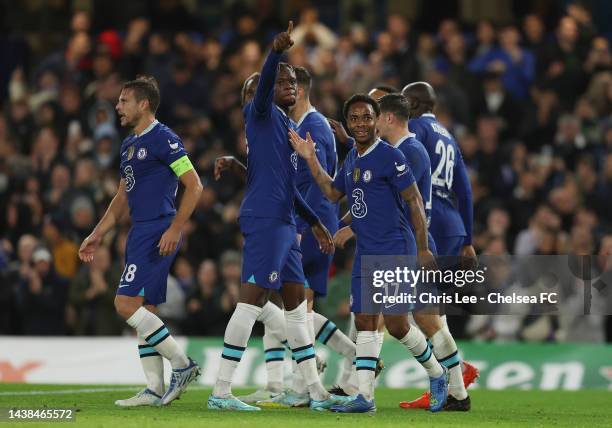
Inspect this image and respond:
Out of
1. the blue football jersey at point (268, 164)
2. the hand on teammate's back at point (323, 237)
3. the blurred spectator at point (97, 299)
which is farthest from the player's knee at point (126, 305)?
the blurred spectator at point (97, 299)

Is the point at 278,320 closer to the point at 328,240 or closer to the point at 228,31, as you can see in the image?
the point at 328,240

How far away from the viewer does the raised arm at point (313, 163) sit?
10.5 m

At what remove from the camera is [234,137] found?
1989cm

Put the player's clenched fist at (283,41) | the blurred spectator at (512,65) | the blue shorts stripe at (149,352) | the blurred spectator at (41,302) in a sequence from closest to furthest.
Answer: the player's clenched fist at (283,41)
the blue shorts stripe at (149,352)
the blurred spectator at (41,302)
the blurred spectator at (512,65)

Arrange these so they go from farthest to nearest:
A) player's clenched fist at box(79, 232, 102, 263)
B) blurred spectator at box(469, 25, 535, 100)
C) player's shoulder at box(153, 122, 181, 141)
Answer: blurred spectator at box(469, 25, 535, 100), player's clenched fist at box(79, 232, 102, 263), player's shoulder at box(153, 122, 181, 141)

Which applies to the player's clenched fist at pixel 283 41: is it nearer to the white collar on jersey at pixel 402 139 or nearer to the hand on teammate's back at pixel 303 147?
the hand on teammate's back at pixel 303 147

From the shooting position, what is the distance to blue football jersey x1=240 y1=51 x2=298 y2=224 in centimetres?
1052

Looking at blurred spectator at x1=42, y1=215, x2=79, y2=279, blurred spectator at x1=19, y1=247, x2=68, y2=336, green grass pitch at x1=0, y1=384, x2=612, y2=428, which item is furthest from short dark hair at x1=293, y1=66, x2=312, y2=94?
blurred spectator at x1=42, y1=215, x2=79, y2=279

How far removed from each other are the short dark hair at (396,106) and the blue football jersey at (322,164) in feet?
2.64

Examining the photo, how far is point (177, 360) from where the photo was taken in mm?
10734

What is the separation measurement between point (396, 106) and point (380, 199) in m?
1.03

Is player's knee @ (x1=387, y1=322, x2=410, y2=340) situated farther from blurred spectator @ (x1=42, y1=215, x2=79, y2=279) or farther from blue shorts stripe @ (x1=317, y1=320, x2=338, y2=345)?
blurred spectator @ (x1=42, y1=215, x2=79, y2=279)

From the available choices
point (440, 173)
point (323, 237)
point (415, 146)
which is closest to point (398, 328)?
point (323, 237)

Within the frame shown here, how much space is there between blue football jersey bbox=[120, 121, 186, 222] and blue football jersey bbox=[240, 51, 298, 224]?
0.55 meters
